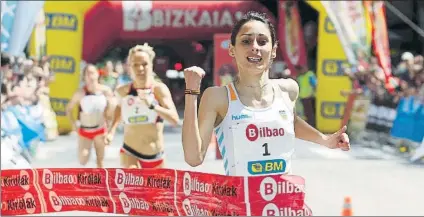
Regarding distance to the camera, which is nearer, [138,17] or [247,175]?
[247,175]

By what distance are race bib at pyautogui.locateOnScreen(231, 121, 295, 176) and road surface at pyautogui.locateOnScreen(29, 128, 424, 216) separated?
628 mm

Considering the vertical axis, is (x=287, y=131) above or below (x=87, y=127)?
above

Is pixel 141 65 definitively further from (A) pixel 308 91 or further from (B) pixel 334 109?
(A) pixel 308 91

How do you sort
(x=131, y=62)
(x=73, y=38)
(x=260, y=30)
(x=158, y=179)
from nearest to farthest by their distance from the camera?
(x=260, y=30) < (x=158, y=179) < (x=131, y=62) < (x=73, y=38)

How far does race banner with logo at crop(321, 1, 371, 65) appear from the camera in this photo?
46.5 ft

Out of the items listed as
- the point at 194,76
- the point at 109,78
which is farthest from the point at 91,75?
the point at 109,78

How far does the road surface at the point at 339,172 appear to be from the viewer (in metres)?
7.09

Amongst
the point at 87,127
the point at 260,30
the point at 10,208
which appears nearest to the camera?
the point at 260,30

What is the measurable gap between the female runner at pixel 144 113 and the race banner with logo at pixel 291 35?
10815 mm

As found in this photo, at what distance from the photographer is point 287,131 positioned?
130 inches

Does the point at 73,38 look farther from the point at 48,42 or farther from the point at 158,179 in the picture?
the point at 158,179

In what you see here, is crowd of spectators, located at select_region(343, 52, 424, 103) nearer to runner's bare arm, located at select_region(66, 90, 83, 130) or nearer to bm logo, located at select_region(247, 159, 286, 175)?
runner's bare arm, located at select_region(66, 90, 83, 130)

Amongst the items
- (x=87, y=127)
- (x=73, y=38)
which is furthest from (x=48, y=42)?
(x=87, y=127)

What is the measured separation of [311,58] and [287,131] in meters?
16.5
